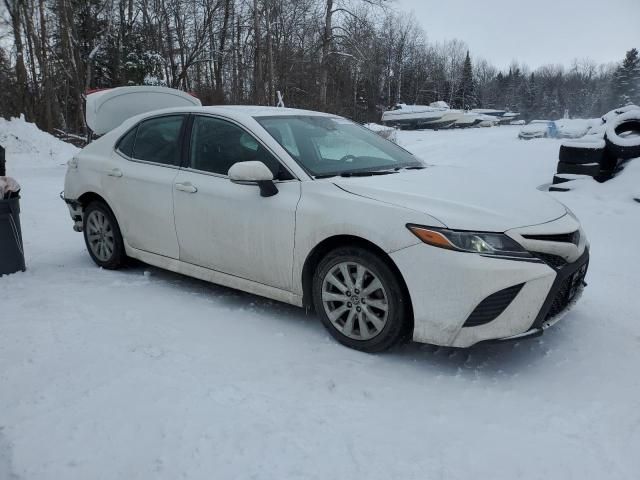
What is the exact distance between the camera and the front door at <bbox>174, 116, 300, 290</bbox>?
3.56 meters

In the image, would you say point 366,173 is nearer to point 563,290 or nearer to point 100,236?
point 563,290

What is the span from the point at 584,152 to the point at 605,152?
0.41m

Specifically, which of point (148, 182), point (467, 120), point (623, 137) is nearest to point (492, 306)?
point (148, 182)

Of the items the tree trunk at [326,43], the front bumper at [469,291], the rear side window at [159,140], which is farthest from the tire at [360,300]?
the tree trunk at [326,43]

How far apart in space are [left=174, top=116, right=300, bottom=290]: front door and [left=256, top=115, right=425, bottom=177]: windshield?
0.21 metres

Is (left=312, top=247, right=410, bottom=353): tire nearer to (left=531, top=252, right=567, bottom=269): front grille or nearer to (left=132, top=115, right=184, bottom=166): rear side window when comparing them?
(left=531, top=252, right=567, bottom=269): front grille

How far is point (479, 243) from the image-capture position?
285 cm

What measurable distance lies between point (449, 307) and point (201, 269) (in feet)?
6.92

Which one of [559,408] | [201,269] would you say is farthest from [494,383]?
[201,269]

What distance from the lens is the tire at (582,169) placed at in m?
8.34

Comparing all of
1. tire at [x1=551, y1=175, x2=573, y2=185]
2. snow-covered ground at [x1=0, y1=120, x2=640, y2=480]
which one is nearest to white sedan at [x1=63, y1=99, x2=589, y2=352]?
snow-covered ground at [x1=0, y1=120, x2=640, y2=480]

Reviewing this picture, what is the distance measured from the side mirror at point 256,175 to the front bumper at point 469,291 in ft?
3.51

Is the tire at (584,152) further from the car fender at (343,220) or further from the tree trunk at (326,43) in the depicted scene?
the tree trunk at (326,43)

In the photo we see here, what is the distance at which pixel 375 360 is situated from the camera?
3.21 metres
